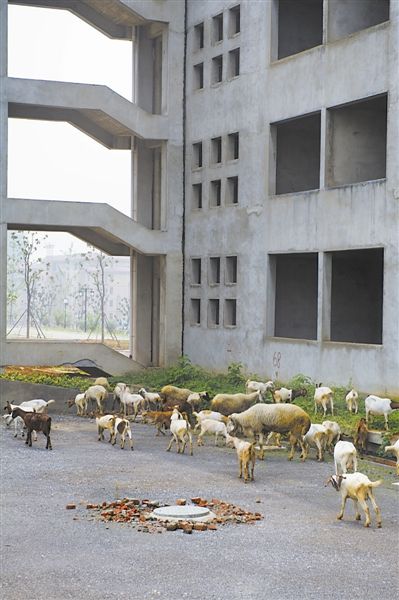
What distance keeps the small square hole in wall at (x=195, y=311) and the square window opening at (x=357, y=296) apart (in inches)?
206

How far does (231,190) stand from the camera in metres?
37.0

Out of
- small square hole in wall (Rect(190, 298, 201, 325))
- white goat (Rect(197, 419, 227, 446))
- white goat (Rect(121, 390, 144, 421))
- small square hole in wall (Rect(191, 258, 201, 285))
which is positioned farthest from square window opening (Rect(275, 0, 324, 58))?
white goat (Rect(197, 419, 227, 446))

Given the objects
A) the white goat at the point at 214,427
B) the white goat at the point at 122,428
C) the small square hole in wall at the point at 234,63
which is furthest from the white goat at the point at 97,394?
the small square hole in wall at the point at 234,63

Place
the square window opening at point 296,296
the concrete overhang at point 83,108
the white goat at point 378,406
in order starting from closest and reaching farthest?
the white goat at point 378,406 < the square window opening at point 296,296 < the concrete overhang at point 83,108

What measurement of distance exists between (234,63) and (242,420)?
55.0ft

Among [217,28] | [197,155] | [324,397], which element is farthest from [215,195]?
[324,397]

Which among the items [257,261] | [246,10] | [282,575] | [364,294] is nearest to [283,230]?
[257,261]

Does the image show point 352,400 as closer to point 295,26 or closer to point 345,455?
point 345,455

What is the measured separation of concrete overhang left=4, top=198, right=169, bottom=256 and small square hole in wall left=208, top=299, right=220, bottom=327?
2874 mm

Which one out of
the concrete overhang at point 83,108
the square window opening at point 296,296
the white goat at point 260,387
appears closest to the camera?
the white goat at point 260,387

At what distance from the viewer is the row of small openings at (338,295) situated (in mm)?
36219

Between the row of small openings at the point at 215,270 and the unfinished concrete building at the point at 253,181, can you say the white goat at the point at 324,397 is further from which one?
the row of small openings at the point at 215,270

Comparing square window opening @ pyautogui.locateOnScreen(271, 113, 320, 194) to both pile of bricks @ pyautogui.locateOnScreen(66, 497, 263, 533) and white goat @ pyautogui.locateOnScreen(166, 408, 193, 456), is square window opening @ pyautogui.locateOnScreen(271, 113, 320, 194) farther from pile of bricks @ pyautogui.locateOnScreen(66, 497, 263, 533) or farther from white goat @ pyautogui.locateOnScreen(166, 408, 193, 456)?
pile of bricks @ pyautogui.locateOnScreen(66, 497, 263, 533)

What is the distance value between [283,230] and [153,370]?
26.0 ft
